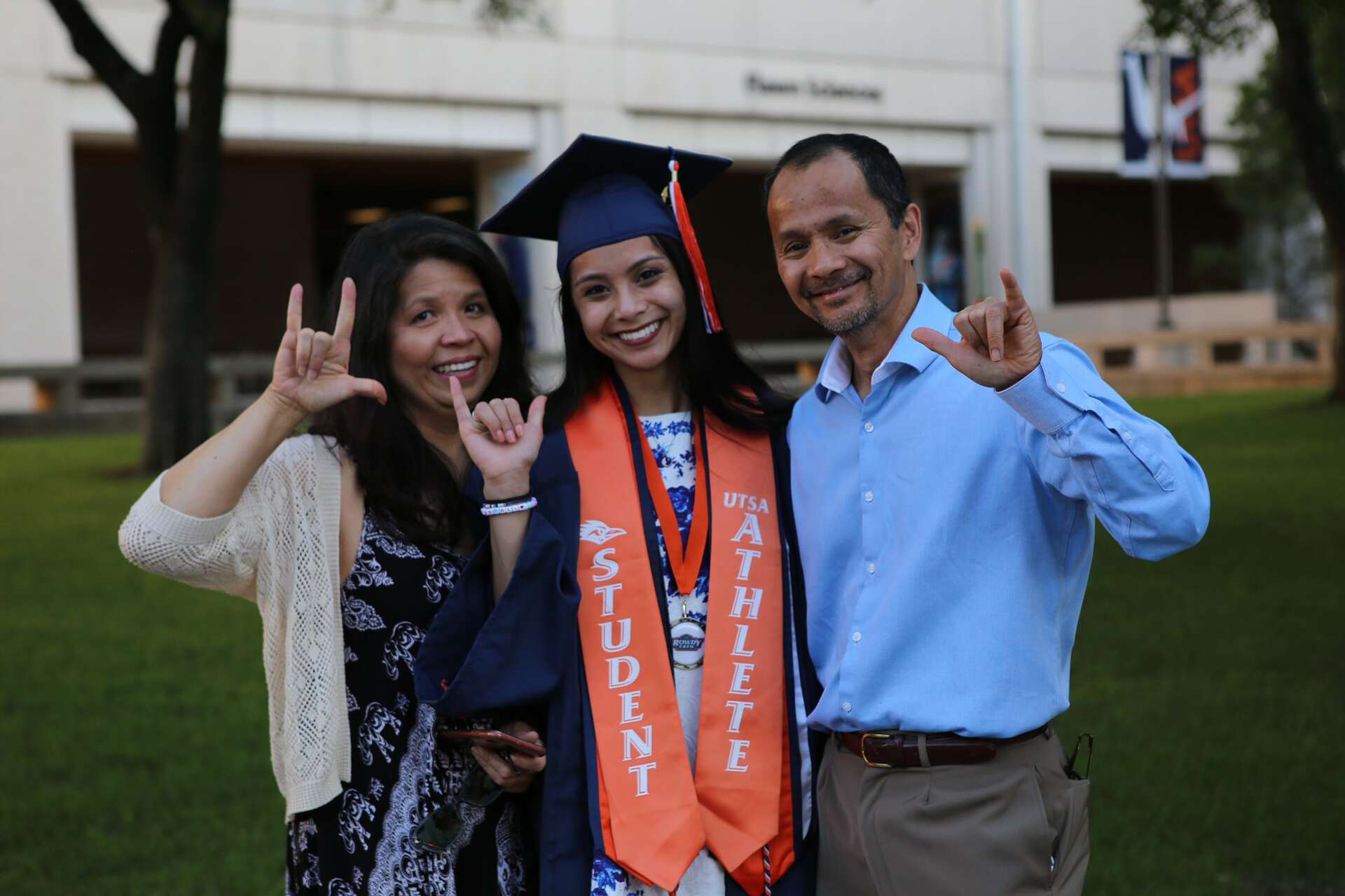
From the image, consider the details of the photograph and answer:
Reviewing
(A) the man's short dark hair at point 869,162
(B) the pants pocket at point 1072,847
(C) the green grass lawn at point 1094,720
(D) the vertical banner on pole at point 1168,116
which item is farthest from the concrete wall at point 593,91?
(B) the pants pocket at point 1072,847

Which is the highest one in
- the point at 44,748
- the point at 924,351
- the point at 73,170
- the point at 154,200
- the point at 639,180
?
the point at 73,170

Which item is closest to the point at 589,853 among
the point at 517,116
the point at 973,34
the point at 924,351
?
the point at 924,351

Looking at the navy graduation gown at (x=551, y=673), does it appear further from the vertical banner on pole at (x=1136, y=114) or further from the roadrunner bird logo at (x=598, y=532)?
the vertical banner on pole at (x=1136, y=114)

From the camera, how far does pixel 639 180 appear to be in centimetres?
304

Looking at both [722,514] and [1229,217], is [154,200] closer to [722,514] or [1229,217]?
[722,514]

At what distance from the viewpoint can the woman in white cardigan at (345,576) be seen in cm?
259

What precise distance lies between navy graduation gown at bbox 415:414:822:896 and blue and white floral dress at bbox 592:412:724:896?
0.04 m

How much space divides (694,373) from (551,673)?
71 centimetres

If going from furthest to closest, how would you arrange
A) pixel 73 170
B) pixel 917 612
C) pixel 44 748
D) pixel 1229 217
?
pixel 1229 217, pixel 73 170, pixel 44 748, pixel 917 612

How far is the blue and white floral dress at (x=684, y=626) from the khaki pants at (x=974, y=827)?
0.31 meters

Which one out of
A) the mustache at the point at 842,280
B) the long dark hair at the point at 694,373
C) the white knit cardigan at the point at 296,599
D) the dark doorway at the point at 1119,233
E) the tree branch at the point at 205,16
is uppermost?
the dark doorway at the point at 1119,233

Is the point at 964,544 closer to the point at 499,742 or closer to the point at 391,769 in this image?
the point at 499,742

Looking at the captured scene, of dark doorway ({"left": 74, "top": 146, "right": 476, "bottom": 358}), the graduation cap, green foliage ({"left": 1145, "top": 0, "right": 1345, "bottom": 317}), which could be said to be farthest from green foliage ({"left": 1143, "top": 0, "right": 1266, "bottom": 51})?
dark doorway ({"left": 74, "top": 146, "right": 476, "bottom": 358})

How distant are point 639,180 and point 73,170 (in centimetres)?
2365
